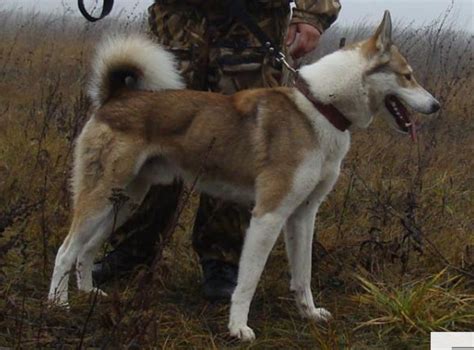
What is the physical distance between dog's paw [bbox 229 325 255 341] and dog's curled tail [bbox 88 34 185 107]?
1043 millimetres

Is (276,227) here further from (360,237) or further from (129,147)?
(360,237)

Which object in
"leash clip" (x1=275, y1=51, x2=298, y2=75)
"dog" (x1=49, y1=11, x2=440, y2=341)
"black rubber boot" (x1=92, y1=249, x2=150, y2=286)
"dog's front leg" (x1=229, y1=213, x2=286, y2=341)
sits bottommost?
"black rubber boot" (x1=92, y1=249, x2=150, y2=286)

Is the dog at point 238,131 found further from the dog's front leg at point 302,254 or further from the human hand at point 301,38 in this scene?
the human hand at point 301,38

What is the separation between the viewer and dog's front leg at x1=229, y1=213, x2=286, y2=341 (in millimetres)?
3225

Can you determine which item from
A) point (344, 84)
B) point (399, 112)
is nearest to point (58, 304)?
point (344, 84)

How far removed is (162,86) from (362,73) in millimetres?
830

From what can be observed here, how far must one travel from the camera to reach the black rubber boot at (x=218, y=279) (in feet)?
12.2

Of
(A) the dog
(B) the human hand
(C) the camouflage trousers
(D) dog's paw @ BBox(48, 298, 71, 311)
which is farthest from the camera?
(C) the camouflage trousers

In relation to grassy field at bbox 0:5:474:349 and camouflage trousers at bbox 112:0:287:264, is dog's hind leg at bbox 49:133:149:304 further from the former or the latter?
camouflage trousers at bbox 112:0:287:264

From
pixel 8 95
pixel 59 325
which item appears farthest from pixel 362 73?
pixel 8 95

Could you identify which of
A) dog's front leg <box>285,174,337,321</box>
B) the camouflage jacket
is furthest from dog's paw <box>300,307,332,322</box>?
the camouflage jacket

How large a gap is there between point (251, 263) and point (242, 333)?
0.27 metres

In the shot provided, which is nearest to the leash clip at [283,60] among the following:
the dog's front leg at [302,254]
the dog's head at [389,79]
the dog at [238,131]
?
the dog at [238,131]

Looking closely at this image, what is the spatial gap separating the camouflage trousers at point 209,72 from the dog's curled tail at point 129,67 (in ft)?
0.66
